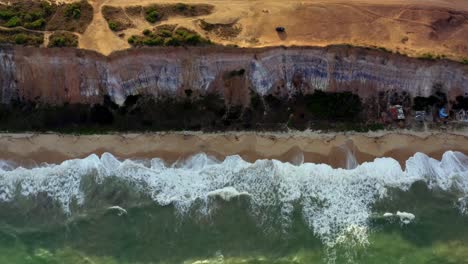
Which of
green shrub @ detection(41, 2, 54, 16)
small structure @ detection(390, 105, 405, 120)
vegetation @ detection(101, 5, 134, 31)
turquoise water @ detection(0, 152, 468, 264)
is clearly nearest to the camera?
turquoise water @ detection(0, 152, 468, 264)

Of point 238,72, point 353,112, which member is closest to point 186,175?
point 238,72

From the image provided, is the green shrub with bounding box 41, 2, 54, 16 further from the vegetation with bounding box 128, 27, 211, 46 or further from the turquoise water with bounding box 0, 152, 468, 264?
the turquoise water with bounding box 0, 152, 468, 264

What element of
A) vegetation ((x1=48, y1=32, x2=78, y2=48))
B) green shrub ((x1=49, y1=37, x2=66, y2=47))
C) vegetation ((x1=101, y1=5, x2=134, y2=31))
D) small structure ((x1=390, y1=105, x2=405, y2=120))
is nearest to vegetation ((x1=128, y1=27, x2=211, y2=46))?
vegetation ((x1=101, y1=5, x2=134, y2=31))

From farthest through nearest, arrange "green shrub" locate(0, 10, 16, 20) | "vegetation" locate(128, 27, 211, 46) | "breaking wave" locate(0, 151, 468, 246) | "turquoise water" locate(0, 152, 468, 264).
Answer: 1. "breaking wave" locate(0, 151, 468, 246)
2. "green shrub" locate(0, 10, 16, 20)
3. "turquoise water" locate(0, 152, 468, 264)
4. "vegetation" locate(128, 27, 211, 46)

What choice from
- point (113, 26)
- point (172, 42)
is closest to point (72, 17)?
point (113, 26)

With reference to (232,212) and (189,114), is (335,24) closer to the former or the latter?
(189,114)
